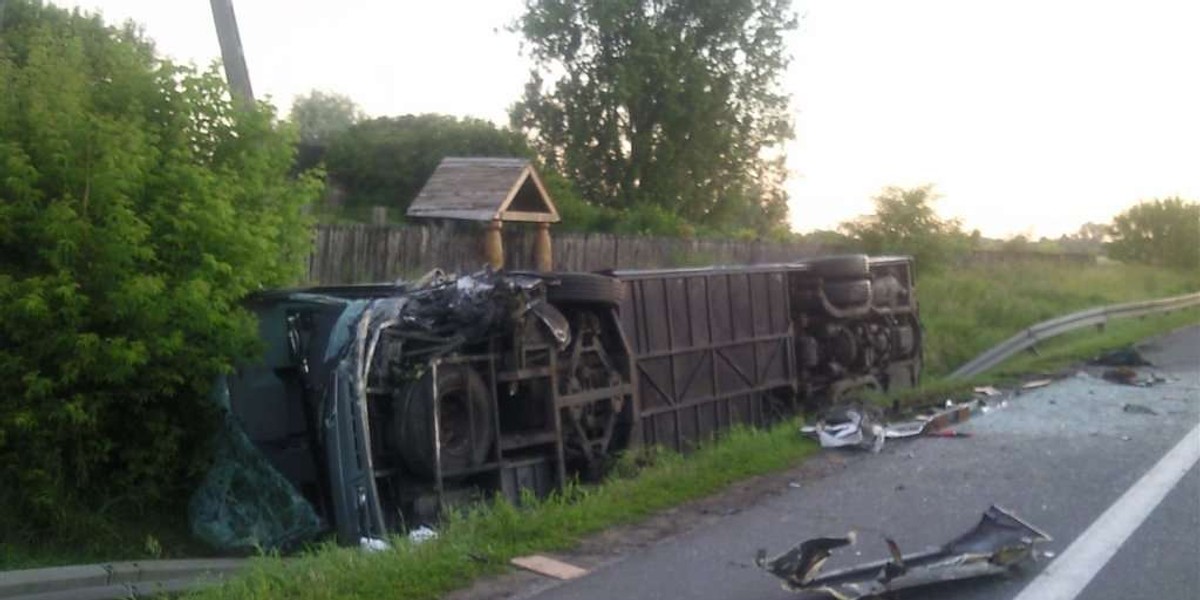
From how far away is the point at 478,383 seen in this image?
39.8ft

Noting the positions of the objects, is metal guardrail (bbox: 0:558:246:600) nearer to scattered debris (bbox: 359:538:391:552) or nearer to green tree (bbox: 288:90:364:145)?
scattered debris (bbox: 359:538:391:552)

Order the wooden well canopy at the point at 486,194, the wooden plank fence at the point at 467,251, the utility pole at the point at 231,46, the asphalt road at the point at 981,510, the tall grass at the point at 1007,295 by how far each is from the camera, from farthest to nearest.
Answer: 1. the tall grass at the point at 1007,295
2. the wooden well canopy at the point at 486,194
3. the wooden plank fence at the point at 467,251
4. the utility pole at the point at 231,46
5. the asphalt road at the point at 981,510

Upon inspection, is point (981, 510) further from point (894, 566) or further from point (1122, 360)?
point (1122, 360)

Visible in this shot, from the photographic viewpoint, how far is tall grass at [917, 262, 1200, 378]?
26859 millimetres

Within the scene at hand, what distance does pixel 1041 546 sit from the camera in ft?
25.2

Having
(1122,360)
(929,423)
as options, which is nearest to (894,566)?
(929,423)

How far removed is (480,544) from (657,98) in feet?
104

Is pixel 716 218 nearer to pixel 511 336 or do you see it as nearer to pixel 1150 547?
pixel 511 336

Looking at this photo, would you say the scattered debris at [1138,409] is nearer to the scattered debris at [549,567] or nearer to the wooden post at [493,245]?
the scattered debris at [549,567]

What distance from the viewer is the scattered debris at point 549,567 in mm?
7590

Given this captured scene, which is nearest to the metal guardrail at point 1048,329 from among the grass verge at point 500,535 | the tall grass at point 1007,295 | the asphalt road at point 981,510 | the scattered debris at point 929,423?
the tall grass at point 1007,295

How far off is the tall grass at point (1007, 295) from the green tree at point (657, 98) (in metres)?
7.84

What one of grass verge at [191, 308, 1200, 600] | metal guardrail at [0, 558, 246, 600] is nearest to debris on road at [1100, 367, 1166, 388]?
grass verge at [191, 308, 1200, 600]

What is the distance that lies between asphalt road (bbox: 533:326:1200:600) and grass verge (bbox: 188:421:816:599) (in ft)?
1.77
